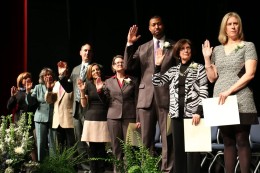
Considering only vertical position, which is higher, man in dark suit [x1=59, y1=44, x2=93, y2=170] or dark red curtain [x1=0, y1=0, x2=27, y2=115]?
dark red curtain [x1=0, y1=0, x2=27, y2=115]

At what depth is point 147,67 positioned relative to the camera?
4.27 metres

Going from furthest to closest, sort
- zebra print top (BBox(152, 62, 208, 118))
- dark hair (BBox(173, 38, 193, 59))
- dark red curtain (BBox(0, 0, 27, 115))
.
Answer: dark red curtain (BBox(0, 0, 27, 115)) < dark hair (BBox(173, 38, 193, 59)) < zebra print top (BBox(152, 62, 208, 118))

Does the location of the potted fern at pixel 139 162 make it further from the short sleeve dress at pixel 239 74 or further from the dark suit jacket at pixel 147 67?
the dark suit jacket at pixel 147 67

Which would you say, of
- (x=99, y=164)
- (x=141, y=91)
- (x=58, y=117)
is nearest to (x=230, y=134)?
(x=141, y=91)

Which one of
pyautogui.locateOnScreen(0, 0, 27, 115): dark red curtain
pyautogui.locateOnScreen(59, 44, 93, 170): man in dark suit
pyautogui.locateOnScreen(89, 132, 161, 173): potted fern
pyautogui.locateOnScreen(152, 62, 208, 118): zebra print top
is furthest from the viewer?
pyautogui.locateOnScreen(0, 0, 27, 115): dark red curtain

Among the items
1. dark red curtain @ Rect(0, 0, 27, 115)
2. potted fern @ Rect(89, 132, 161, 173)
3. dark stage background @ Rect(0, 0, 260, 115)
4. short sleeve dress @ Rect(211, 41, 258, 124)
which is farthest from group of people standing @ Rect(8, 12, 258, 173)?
dark red curtain @ Rect(0, 0, 27, 115)

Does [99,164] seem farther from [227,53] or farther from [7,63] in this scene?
[7,63]

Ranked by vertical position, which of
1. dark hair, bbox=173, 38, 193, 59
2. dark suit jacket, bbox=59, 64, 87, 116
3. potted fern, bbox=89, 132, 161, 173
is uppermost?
dark hair, bbox=173, 38, 193, 59

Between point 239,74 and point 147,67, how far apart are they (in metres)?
1.16

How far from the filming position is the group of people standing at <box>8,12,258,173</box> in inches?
128

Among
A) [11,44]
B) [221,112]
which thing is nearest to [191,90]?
[221,112]

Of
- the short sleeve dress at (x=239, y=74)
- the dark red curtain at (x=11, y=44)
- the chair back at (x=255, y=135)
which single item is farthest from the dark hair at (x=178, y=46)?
the dark red curtain at (x=11, y=44)

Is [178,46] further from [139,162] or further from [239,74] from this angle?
[139,162]

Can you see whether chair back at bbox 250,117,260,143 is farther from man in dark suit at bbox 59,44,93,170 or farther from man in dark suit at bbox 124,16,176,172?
man in dark suit at bbox 59,44,93,170
